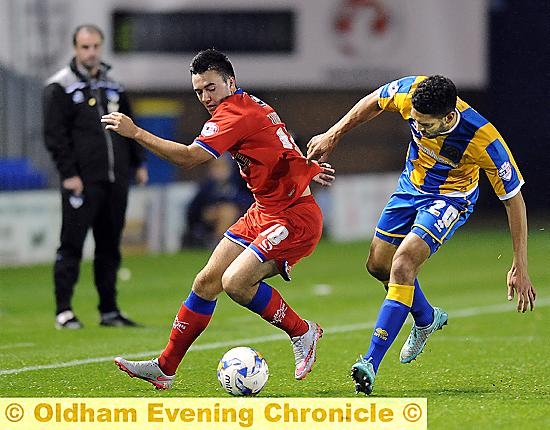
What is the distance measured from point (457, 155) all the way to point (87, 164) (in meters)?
3.83

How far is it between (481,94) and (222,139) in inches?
778

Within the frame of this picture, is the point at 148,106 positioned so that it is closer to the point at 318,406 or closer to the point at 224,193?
the point at 224,193

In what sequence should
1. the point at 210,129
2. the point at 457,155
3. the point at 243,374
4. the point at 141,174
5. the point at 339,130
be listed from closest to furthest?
the point at 243,374 → the point at 210,129 → the point at 457,155 → the point at 339,130 → the point at 141,174

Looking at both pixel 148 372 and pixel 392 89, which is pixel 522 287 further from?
pixel 148 372

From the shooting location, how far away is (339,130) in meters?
7.59

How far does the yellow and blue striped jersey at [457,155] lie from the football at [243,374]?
1.52 meters

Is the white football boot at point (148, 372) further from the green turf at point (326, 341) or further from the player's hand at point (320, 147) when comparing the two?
the player's hand at point (320, 147)

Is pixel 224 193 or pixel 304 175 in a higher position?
pixel 304 175

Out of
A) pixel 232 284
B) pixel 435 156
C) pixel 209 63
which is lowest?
pixel 232 284

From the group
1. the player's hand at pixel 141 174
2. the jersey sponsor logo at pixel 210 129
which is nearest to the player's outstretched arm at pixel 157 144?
the jersey sponsor logo at pixel 210 129

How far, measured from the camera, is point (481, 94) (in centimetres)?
2628

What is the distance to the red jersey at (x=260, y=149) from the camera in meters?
7.11

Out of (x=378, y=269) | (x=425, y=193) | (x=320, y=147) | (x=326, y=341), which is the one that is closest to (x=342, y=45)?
(x=326, y=341)

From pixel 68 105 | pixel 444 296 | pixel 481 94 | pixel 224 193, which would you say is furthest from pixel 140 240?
pixel 481 94
